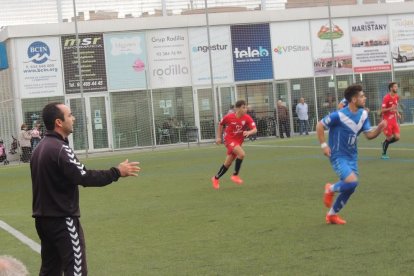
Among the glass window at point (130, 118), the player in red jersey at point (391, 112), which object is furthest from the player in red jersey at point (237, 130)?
the glass window at point (130, 118)

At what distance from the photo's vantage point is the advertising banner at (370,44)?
140ft

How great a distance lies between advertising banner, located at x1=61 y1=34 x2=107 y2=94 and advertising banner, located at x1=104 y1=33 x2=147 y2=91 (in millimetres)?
351

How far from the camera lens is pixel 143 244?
9977mm

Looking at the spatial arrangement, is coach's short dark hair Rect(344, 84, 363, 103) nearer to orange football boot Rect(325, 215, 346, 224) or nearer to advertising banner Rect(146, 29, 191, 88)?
orange football boot Rect(325, 215, 346, 224)

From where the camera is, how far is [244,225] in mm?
10961

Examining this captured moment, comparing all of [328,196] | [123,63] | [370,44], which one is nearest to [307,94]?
[370,44]

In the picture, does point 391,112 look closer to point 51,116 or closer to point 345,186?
point 345,186

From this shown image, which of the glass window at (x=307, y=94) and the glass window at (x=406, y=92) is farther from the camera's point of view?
the glass window at (x=406, y=92)

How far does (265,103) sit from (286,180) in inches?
974

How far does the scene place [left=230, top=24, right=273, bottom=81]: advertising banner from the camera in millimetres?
41250

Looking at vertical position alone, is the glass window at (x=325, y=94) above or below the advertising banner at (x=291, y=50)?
below

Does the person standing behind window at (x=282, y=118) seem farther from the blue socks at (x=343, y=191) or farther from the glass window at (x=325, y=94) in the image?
the blue socks at (x=343, y=191)

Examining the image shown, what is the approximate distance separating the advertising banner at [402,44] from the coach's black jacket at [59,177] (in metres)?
39.3

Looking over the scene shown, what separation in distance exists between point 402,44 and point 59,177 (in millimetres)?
39665
